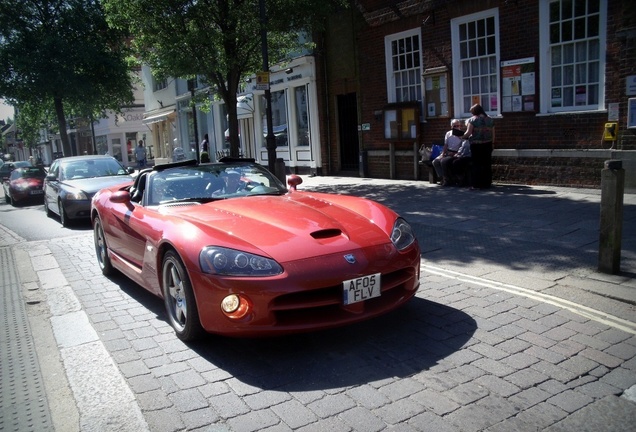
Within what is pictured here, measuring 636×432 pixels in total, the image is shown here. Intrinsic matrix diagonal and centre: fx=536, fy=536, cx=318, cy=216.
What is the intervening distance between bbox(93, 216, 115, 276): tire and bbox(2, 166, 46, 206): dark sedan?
12.3 m

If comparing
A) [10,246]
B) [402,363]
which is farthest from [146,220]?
[10,246]

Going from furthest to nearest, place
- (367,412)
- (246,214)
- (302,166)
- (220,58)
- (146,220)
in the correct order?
(302,166)
(220,58)
(146,220)
(246,214)
(367,412)

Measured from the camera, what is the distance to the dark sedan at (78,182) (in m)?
11.1

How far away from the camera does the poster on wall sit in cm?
1121

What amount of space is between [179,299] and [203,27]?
34.4ft

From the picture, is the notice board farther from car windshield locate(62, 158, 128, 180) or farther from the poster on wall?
car windshield locate(62, 158, 128, 180)

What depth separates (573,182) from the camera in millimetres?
10750

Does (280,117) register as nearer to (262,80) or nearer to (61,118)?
(262,80)

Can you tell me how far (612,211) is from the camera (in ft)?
17.3

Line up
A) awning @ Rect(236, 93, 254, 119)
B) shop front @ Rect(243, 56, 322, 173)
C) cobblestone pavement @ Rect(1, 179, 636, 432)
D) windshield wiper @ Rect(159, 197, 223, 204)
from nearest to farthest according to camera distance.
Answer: cobblestone pavement @ Rect(1, 179, 636, 432) → windshield wiper @ Rect(159, 197, 223, 204) → shop front @ Rect(243, 56, 322, 173) → awning @ Rect(236, 93, 254, 119)

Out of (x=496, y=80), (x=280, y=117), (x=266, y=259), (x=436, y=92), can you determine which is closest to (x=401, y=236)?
(x=266, y=259)

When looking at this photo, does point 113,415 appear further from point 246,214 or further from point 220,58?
point 220,58

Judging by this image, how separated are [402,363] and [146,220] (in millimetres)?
2667

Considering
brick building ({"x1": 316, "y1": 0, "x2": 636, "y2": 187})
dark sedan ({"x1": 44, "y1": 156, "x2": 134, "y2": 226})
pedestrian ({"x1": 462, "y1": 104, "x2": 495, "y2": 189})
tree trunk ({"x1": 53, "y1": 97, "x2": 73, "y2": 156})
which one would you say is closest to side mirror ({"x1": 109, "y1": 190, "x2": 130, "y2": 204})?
dark sedan ({"x1": 44, "y1": 156, "x2": 134, "y2": 226})
